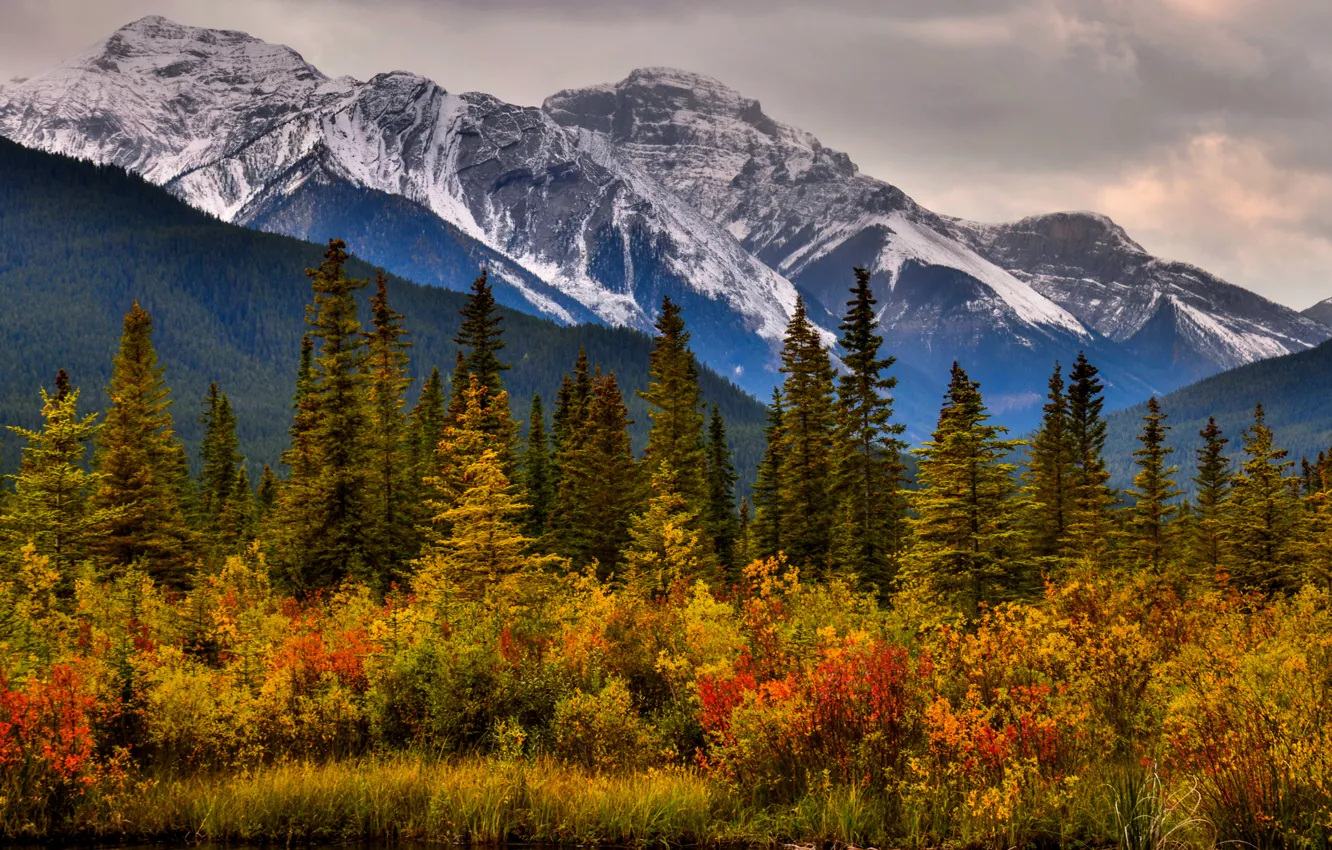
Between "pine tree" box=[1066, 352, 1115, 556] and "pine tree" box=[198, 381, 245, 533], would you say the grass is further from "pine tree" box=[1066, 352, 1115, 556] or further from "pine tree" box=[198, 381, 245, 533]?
"pine tree" box=[198, 381, 245, 533]

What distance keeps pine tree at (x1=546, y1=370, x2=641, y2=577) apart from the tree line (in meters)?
0.11

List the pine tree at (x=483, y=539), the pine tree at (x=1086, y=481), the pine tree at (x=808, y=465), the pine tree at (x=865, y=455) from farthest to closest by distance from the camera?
the pine tree at (x=1086, y=481) → the pine tree at (x=808, y=465) → the pine tree at (x=865, y=455) → the pine tree at (x=483, y=539)

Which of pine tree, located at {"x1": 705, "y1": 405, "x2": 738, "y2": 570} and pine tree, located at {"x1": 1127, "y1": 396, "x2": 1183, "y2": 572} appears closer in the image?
pine tree, located at {"x1": 1127, "y1": 396, "x2": 1183, "y2": 572}

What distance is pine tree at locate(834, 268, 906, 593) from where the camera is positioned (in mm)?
40219

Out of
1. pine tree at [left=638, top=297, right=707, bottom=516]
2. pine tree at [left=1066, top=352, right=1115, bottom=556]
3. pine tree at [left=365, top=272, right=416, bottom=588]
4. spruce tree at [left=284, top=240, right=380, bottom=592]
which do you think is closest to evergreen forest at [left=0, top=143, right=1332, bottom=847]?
spruce tree at [left=284, top=240, right=380, bottom=592]

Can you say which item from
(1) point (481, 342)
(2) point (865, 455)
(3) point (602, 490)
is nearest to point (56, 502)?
(1) point (481, 342)

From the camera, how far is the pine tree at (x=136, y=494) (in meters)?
36.8

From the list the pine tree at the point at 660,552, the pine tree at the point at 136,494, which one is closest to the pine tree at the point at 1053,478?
the pine tree at the point at 660,552

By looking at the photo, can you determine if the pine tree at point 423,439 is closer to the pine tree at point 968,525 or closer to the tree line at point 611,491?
the tree line at point 611,491

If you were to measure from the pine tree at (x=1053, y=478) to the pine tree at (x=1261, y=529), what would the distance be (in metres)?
6.74

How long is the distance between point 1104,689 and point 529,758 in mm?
8776

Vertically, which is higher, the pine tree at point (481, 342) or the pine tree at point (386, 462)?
the pine tree at point (481, 342)

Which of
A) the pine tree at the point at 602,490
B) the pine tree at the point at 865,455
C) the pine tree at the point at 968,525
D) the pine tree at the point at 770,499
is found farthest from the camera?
the pine tree at the point at 770,499

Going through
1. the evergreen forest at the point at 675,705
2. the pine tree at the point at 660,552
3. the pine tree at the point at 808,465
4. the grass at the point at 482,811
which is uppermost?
the pine tree at the point at 808,465
